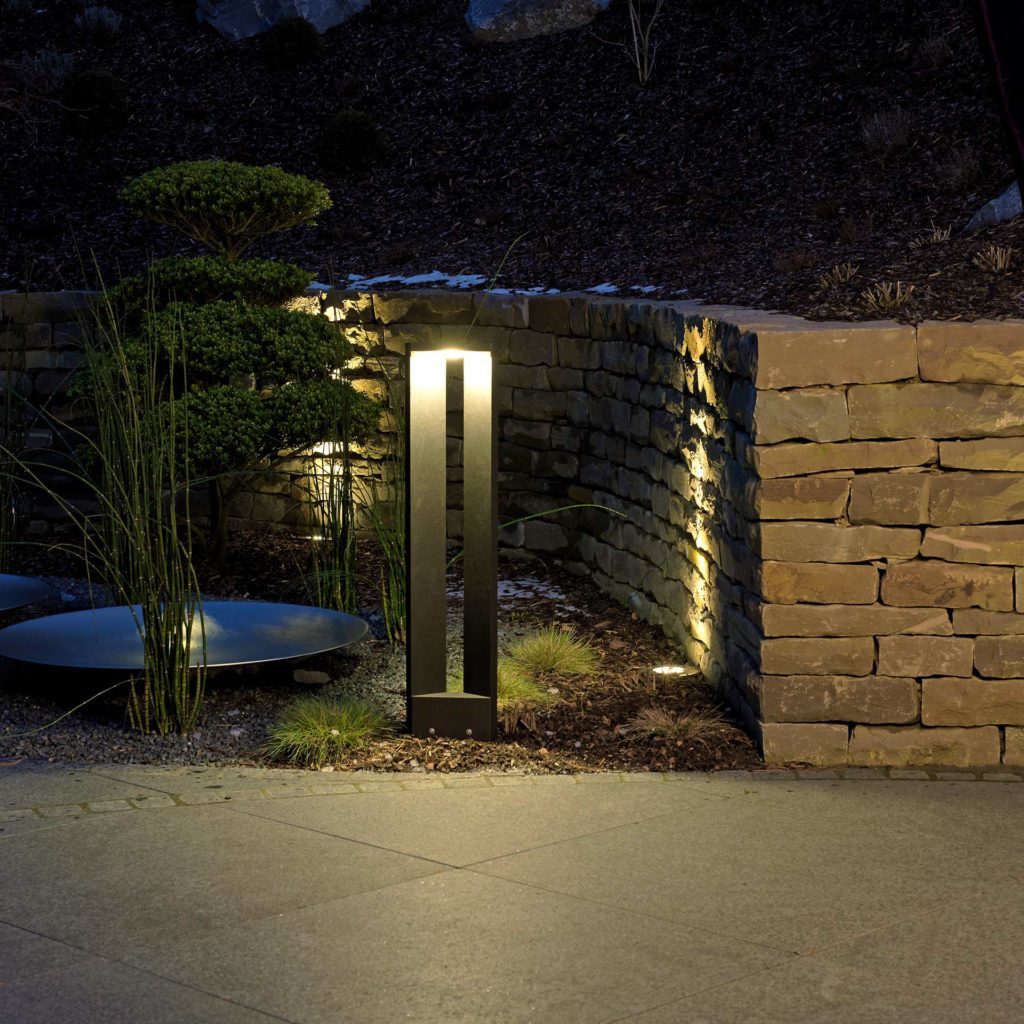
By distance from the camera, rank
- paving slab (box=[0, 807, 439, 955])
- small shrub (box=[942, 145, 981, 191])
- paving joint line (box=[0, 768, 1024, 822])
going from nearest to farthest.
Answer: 1. paving slab (box=[0, 807, 439, 955])
2. paving joint line (box=[0, 768, 1024, 822])
3. small shrub (box=[942, 145, 981, 191])

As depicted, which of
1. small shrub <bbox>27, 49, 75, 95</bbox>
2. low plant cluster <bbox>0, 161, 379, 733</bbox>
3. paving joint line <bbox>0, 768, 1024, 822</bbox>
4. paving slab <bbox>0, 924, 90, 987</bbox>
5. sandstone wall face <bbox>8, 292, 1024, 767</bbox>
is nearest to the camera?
paving slab <bbox>0, 924, 90, 987</bbox>

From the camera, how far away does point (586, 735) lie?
493cm

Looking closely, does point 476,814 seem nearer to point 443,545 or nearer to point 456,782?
point 456,782

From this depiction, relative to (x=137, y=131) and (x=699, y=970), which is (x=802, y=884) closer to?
(x=699, y=970)

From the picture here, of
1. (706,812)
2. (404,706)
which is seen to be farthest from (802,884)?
(404,706)

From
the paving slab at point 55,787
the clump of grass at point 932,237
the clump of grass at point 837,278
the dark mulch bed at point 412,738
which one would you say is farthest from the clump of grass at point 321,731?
the clump of grass at point 932,237

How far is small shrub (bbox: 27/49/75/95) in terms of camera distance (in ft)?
42.3

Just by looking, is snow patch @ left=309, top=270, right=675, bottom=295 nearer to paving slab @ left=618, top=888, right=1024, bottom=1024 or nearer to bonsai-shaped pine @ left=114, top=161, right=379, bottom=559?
bonsai-shaped pine @ left=114, top=161, right=379, bottom=559

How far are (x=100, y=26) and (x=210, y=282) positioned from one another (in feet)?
23.4

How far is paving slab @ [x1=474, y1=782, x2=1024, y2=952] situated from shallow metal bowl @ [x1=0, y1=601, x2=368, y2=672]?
1838 mm

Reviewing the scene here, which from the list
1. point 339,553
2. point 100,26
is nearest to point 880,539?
point 339,553

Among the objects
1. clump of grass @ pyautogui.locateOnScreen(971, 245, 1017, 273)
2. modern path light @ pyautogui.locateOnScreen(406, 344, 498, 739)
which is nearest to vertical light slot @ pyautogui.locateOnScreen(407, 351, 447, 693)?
modern path light @ pyautogui.locateOnScreen(406, 344, 498, 739)

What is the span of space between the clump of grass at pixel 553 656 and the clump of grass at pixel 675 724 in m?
0.76

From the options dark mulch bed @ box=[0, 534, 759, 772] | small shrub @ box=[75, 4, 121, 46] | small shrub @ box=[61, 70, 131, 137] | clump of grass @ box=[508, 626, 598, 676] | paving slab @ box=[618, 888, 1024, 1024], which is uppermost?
small shrub @ box=[75, 4, 121, 46]
